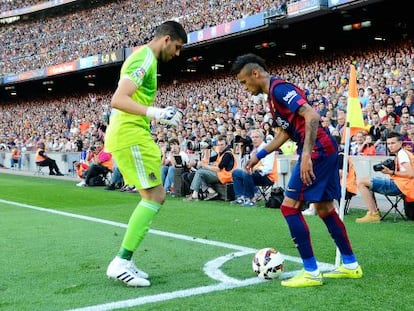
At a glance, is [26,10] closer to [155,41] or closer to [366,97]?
[366,97]

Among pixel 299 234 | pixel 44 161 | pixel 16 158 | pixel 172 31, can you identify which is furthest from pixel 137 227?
pixel 16 158

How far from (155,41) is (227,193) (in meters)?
7.34

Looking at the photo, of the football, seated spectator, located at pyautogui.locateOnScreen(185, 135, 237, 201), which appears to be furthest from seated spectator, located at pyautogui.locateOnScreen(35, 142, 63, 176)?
the football

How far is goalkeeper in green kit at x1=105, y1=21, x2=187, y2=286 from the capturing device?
453cm

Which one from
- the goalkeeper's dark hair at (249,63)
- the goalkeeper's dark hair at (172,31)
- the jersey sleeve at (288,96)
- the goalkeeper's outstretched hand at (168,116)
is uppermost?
the goalkeeper's dark hair at (172,31)

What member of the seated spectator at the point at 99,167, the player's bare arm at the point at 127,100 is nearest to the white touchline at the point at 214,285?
the player's bare arm at the point at 127,100

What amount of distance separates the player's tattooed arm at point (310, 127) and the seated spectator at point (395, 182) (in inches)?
167

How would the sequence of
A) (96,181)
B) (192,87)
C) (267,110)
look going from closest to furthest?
(96,181) < (267,110) < (192,87)

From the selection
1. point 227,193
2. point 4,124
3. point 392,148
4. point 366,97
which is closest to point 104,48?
point 4,124

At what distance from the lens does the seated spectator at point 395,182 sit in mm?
8039

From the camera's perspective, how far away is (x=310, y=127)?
4188 millimetres

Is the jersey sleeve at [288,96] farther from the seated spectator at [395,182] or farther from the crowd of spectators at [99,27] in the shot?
the crowd of spectators at [99,27]

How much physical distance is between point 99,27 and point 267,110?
81.4 feet

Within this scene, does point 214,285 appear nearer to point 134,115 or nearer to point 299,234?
point 299,234
